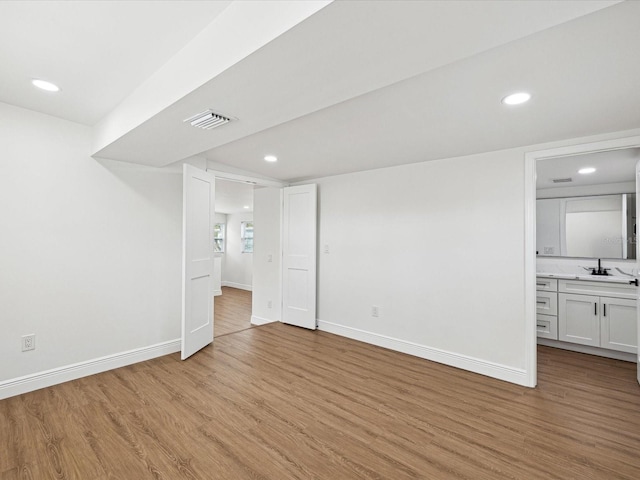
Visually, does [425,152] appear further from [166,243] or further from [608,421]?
[166,243]

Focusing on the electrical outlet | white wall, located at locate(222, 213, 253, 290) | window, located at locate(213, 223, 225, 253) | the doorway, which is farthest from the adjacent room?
window, located at locate(213, 223, 225, 253)

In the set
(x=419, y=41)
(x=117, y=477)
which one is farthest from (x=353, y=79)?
(x=117, y=477)

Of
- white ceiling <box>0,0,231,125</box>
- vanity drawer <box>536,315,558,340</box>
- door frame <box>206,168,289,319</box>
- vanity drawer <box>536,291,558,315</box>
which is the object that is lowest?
vanity drawer <box>536,315,558,340</box>

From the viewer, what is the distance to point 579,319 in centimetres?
384

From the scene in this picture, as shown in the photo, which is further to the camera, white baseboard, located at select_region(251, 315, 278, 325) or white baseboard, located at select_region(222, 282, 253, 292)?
white baseboard, located at select_region(222, 282, 253, 292)

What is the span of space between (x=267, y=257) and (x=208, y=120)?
3298 mm

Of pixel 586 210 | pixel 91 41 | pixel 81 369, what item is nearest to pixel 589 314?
pixel 586 210

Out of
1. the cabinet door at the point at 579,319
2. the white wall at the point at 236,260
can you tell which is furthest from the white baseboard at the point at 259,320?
the cabinet door at the point at 579,319

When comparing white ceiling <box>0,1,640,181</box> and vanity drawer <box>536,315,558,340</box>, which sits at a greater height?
white ceiling <box>0,1,640,181</box>

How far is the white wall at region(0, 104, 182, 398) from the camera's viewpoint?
2.58 m

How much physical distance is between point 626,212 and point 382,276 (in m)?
3.50

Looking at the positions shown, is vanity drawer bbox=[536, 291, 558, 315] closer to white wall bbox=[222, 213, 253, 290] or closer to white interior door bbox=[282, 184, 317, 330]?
white interior door bbox=[282, 184, 317, 330]

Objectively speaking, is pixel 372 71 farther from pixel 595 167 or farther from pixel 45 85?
pixel 595 167

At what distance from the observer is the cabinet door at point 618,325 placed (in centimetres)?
351
